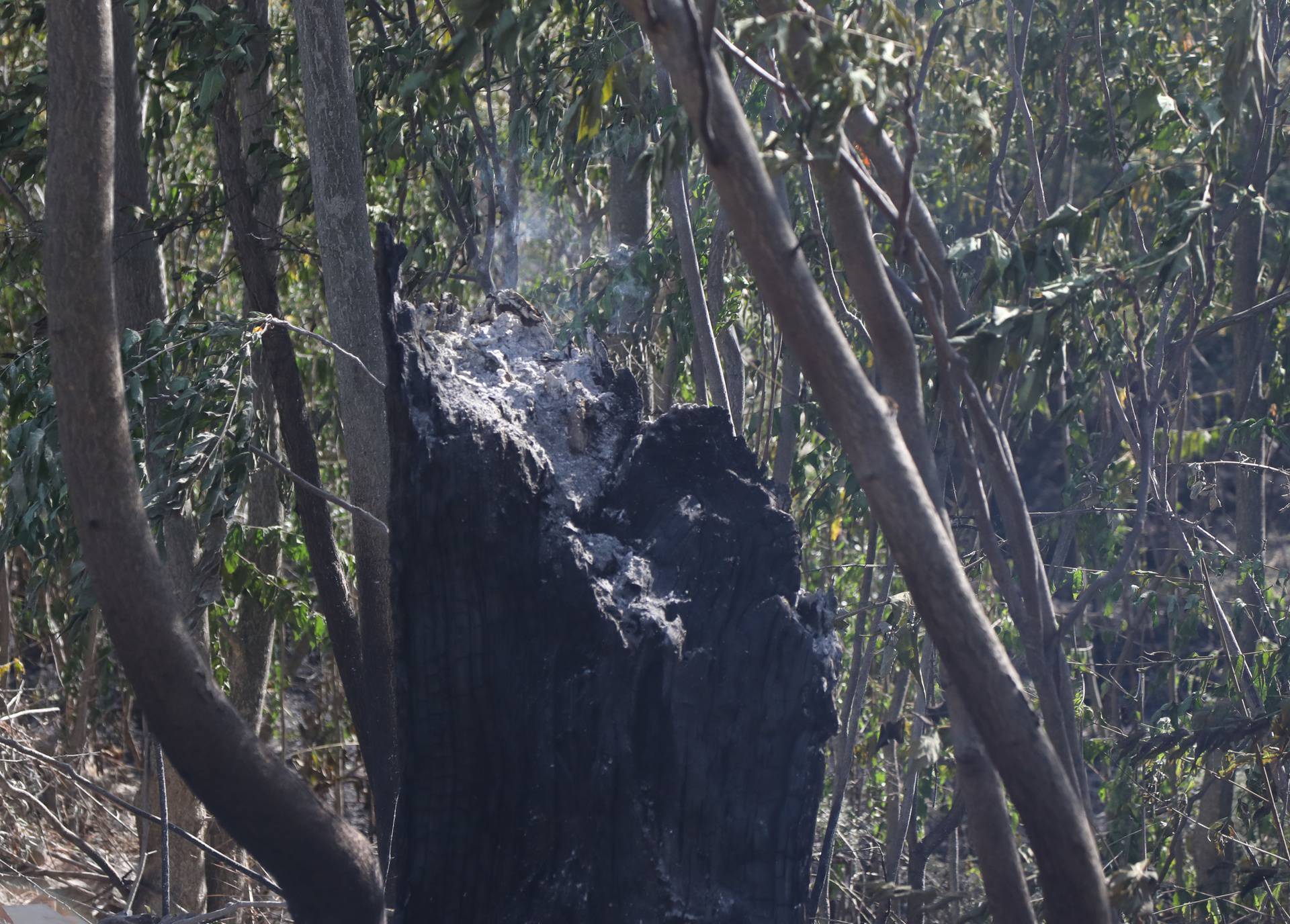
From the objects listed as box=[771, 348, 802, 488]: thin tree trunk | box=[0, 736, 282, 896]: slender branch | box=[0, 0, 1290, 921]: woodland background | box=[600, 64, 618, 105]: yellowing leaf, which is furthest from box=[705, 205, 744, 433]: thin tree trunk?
box=[0, 736, 282, 896]: slender branch

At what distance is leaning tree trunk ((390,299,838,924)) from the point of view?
304 centimetres

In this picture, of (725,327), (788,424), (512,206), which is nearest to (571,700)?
(725,327)

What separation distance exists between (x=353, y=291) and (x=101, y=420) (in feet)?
5.12

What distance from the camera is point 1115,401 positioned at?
517 cm

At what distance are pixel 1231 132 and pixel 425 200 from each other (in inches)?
210

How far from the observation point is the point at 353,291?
4.66 metres

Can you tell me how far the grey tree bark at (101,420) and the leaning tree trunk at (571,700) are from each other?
0.63 meters

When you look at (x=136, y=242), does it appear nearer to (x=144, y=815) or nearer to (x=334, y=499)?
(x=334, y=499)

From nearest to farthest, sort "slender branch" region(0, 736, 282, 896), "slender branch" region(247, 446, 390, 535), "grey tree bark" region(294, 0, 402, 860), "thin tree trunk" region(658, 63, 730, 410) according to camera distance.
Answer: "slender branch" region(0, 736, 282, 896)
"slender branch" region(247, 446, 390, 535)
"grey tree bark" region(294, 0, 402, 860)
"thin tree trunk" region(658, 63, 730, 410)

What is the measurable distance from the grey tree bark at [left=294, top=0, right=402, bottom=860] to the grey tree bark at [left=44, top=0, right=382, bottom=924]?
1.33m

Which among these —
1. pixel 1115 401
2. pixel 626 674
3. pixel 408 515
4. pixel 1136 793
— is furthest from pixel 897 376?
pixel 1136 793

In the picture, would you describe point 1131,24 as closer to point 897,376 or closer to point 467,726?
point 897,376

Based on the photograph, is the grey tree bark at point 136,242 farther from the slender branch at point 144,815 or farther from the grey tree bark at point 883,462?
the grey tree bark at point 883,462

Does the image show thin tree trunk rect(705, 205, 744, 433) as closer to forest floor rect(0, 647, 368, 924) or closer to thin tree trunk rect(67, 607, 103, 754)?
forest floor rect(0, 647, 368, 924)
